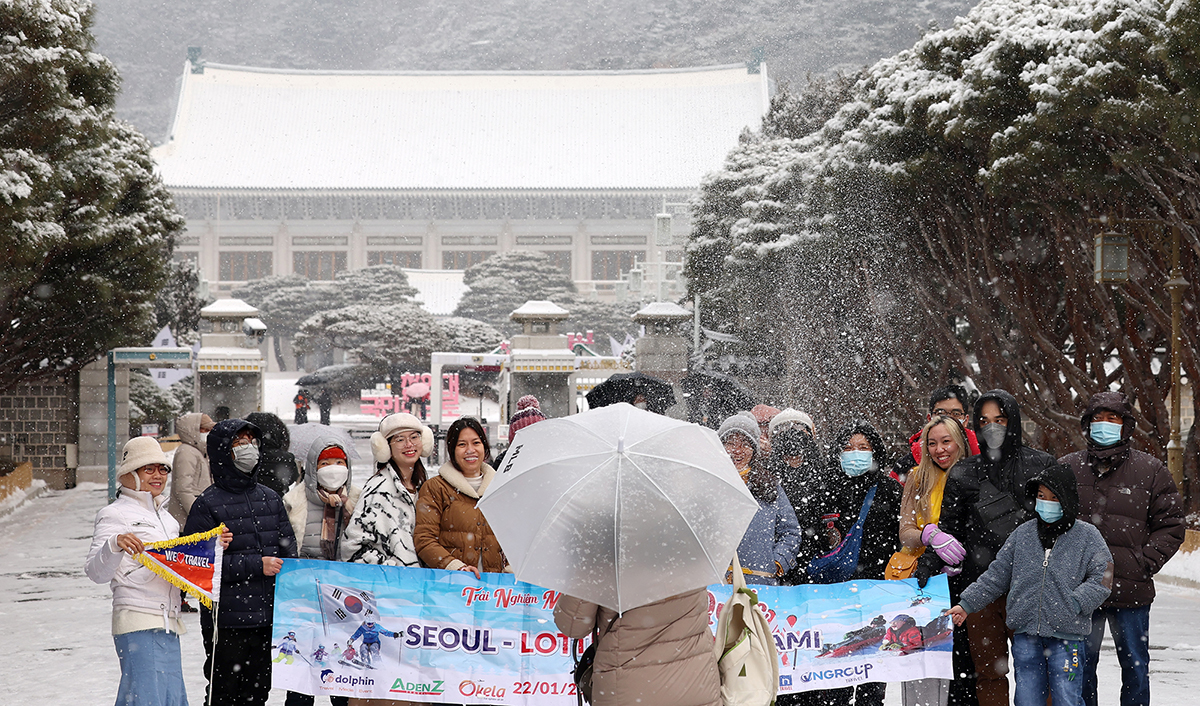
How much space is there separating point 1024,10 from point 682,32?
83.5 m

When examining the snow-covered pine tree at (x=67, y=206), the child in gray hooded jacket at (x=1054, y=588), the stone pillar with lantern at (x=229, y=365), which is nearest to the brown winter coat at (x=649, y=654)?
the child in gray hooded jacket at (x=1054, y=588)

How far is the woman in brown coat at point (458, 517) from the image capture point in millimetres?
5188

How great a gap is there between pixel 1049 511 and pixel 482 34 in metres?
Answer: 96.2

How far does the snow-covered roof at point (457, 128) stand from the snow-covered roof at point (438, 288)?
4.20 m

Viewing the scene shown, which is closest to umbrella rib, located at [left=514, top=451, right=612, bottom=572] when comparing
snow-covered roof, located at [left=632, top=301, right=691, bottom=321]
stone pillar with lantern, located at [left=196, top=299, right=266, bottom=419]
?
snow-covered roof, located at [left=632, top=301, right=691, bottom=321]

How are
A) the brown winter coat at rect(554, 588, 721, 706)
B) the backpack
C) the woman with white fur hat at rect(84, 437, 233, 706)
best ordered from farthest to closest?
1. the woman with white fur hat at rect(84, 437, 233, 706)
2. the backpack
3. the brown winter coat at rect(554, 588, 721, 706)

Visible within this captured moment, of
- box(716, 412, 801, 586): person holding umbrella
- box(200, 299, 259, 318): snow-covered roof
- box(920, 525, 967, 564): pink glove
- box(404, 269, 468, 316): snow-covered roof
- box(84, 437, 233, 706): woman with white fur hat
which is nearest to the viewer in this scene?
box(84, 437, 233, 706): woman with white fur hat

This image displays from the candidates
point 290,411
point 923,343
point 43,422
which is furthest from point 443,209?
point 923,343

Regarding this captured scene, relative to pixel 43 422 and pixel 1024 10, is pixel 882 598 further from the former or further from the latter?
pixel 43 422

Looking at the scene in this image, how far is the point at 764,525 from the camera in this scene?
5.25 metres

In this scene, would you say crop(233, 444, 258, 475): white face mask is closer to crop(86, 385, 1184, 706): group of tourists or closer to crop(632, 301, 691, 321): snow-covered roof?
crop(86, 385, 1184, 706): group of tourists

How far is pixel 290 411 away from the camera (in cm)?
3638

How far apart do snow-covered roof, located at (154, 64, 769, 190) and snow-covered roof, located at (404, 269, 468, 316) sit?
4197 mm

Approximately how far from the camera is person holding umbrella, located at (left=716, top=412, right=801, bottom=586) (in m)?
5.25
